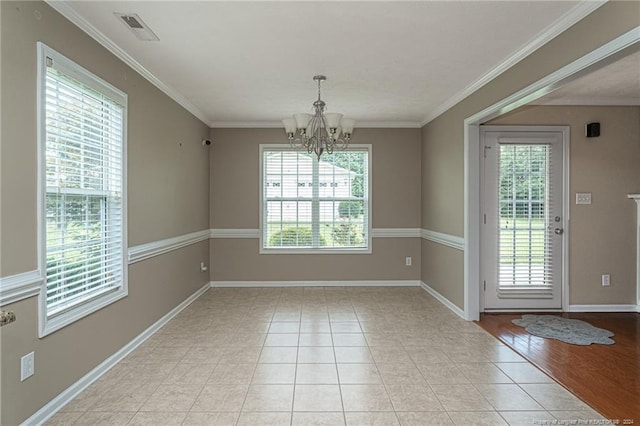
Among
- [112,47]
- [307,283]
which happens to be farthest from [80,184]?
[307,283]

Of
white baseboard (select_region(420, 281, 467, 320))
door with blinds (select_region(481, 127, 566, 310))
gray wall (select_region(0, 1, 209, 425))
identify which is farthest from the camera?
door with blinds (select_region(481, 127, 566, 310))

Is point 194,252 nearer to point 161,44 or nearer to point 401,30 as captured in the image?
point 161,44

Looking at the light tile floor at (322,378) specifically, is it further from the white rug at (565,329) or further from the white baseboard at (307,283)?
the white baseboard at (307,283)

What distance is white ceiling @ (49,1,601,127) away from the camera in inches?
94.7

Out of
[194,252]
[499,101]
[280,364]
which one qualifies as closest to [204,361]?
[280,364]

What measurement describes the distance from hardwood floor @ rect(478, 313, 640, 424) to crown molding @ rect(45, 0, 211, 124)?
4.11 metres

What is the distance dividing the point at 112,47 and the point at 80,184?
1130 mm

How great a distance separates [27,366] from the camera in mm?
2078

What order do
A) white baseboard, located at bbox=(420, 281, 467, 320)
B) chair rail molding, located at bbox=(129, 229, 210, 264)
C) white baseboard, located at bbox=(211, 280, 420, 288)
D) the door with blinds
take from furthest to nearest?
white baseboard, located at bbox=(211, 280, 420, 288)
the door with blinds
white baseboard, located at bbox=(420, 281, 467, 320)
chair rail molding, located at bbox=(129, 229, 210, 264)

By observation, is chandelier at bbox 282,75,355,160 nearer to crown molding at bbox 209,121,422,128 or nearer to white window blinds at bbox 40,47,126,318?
white window blinds at bbox 40,47,126,318

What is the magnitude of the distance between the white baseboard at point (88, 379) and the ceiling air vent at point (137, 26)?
243cm

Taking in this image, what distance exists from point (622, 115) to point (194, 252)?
18.4 ft

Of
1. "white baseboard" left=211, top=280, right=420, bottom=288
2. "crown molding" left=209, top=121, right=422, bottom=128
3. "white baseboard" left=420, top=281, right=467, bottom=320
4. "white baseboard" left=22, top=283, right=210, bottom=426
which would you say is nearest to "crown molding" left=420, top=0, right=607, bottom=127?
"crown molding" left=209, top=121, right=422, bottom=128

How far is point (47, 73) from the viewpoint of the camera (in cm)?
222
